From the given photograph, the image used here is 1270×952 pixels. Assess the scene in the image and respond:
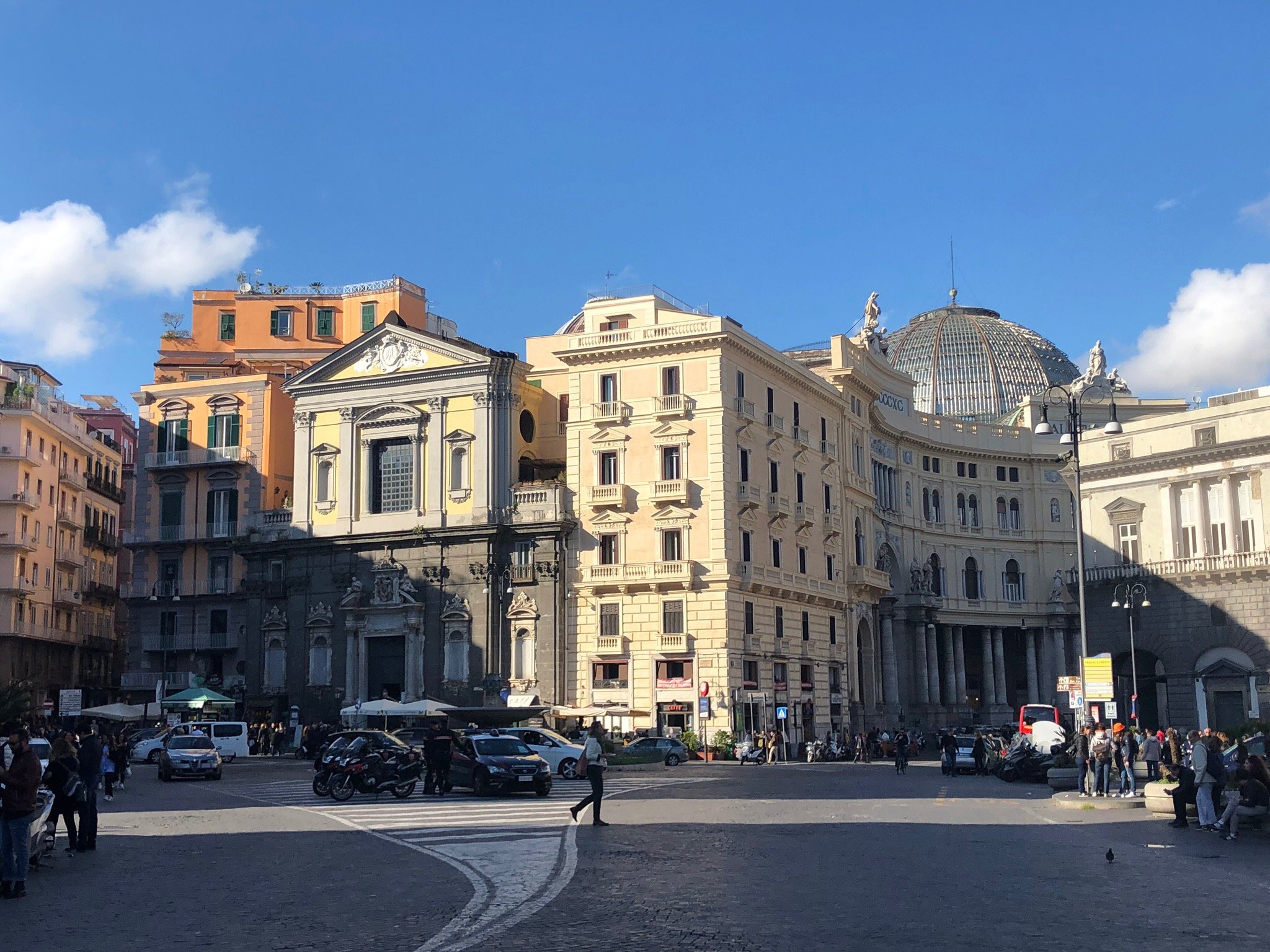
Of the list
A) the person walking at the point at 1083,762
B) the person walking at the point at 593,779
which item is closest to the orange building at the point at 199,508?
the person walking at the point at 1083,762

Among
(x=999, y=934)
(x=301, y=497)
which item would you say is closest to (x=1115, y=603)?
(x=301, y=497)

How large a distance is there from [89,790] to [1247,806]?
17.5m

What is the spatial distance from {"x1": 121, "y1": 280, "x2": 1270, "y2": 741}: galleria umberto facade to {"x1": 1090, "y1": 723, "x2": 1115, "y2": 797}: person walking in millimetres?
27240

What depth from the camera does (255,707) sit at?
6650cm

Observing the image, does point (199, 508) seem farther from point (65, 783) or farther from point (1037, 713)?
point (65, 783)

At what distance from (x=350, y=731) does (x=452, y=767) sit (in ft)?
24.2

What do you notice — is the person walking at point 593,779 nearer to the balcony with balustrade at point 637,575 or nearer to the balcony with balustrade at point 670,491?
the balcony with balustrade at point 637,575

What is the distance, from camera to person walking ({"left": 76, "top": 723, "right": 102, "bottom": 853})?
65.9 feet

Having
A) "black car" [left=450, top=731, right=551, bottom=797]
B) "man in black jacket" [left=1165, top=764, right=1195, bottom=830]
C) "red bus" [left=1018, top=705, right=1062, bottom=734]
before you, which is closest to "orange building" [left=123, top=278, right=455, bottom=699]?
"red bus" [left=1018, top=705, right=1062, bottom=734]

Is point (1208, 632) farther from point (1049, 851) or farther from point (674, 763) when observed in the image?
point (1049, 851)

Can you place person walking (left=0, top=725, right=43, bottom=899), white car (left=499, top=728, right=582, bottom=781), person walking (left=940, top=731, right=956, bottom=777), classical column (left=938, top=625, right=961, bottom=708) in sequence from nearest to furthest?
person walking (left=0, top=725, right=43, bottom=899)
white car (left=499, top=728, right=582, bottom=781)
person walking (left=940, top=731, right=956, bottom=777)
classical column (left=938, top=625, right=961, bottom=708)

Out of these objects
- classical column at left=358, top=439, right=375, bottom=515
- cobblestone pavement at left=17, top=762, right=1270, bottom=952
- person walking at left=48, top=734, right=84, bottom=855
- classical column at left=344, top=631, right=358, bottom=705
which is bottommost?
cobblestone pavement at left=17, top=762, right=1270, bottom=952

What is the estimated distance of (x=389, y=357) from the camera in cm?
6650

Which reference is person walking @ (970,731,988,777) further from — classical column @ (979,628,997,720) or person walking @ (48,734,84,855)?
classical column @ (979,628,997,720)
